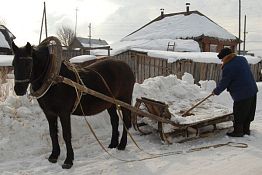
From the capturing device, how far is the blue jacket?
20.8 ft

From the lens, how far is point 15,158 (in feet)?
16.9

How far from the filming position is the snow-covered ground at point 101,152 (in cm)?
461

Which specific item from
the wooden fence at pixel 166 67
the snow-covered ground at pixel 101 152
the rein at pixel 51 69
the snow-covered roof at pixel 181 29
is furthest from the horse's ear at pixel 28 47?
the snow-covered roof at pixel 181 29

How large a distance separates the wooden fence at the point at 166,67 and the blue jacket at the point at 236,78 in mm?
8202

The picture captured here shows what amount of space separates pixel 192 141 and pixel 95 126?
207cm

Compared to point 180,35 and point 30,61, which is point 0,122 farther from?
point 180,35

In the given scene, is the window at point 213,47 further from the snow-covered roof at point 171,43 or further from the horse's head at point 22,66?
the horse's head at point 22,66

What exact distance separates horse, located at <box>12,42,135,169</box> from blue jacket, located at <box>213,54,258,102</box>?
6.01 feet

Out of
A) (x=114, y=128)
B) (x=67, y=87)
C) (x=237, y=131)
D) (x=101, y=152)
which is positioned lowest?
(x=101, y=152)

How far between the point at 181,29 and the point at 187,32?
1.24 metres

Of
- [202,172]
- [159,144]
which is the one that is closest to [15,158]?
[159,144]

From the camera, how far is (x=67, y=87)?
4816 millimetres

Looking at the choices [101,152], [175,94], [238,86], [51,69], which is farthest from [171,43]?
[51,69]

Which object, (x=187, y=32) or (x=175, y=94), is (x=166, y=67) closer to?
(x=175, y=94)
